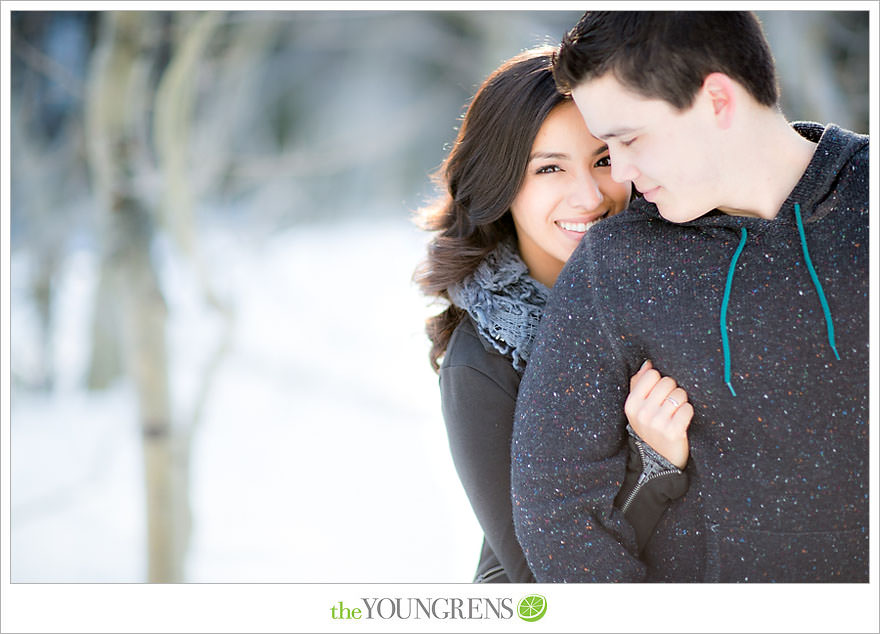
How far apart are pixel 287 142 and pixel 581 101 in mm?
7745

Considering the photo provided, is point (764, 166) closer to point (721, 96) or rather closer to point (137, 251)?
point (721, 96)

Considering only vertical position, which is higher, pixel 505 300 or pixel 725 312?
pixel 725 312

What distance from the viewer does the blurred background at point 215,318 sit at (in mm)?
2316

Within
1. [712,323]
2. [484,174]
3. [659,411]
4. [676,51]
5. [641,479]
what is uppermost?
[676,51]

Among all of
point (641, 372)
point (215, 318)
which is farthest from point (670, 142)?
point (215, 318)

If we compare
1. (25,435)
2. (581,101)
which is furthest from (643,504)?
(25,435)

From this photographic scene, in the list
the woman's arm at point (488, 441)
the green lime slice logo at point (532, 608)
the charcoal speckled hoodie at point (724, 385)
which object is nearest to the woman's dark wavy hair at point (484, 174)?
the woman's arm at point (488, 441)

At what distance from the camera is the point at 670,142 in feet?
3.50

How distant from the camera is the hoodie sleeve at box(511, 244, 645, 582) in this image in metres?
1.13

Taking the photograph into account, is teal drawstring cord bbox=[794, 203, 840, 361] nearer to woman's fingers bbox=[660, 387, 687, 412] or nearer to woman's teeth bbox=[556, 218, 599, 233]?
woman's fingers bbox=[660, 387, 687, 412]

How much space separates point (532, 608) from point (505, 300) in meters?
0.53

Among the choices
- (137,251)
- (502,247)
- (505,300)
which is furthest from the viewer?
(137,251)

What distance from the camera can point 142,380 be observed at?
93.7 inches

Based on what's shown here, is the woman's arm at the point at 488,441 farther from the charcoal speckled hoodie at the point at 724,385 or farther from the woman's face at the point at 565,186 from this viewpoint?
the woman's face at the point at 565,186
